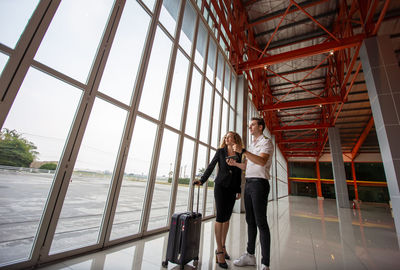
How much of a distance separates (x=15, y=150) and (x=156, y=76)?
2.89 m

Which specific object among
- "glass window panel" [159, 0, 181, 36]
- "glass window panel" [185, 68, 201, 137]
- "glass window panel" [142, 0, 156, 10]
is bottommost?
"glass window panel" [185, 68, 201, 137]

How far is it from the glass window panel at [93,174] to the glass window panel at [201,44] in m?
4.00

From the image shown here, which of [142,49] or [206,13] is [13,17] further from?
[206,13]

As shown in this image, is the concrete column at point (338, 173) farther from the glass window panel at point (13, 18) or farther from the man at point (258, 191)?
the glass window panel at point (13, 18)

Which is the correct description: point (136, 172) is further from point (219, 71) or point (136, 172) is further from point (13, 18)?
point (219, 71)

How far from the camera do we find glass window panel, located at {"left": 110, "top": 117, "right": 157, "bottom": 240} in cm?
341

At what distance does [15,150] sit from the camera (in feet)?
7.10

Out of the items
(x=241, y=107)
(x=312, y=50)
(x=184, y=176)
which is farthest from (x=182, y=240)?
(x=312, y=50)

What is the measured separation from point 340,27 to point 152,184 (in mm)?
10882

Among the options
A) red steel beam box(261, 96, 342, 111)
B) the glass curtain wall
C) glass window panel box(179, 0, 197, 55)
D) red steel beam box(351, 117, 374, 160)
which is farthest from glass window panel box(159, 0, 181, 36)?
red steel beam box(351, 117, 374, 160)

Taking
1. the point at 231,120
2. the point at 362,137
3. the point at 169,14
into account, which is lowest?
the point at 231,120

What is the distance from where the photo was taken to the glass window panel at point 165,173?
4156mm

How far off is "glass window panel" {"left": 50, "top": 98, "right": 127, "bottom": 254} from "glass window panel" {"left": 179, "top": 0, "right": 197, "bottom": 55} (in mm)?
3312

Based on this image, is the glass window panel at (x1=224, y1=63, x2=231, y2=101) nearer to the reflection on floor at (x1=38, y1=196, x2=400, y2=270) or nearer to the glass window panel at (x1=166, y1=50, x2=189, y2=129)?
the glass window panel at (x1=166, y1=50, x2=189, y2=129)
